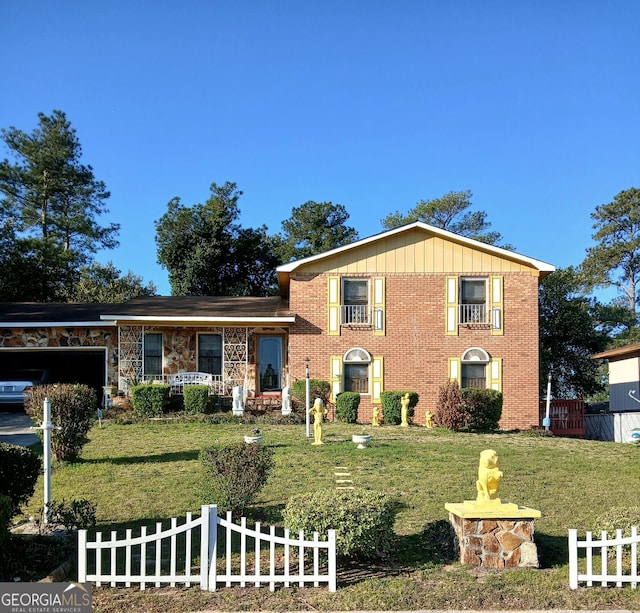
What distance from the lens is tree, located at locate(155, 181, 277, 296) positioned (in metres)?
37.3

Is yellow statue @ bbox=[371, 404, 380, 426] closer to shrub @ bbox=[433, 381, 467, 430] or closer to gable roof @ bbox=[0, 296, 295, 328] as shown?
shrub @ bbox=[433, 381, 467, 430]

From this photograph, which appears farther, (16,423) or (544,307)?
(544,307)

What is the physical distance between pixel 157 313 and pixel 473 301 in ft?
32.4

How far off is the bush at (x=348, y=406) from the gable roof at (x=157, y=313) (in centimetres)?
288

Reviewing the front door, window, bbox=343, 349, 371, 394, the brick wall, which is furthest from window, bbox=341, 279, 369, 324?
the front door

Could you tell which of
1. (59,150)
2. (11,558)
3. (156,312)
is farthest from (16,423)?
(59,150)

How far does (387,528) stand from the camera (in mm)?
7379

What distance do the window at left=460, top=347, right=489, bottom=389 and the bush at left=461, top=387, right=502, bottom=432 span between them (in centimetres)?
287

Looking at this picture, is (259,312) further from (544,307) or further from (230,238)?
(230,238)

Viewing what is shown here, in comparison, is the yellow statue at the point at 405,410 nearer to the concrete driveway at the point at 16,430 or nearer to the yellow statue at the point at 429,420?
the yellow statue at the point at 429,420

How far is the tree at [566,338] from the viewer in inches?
1172

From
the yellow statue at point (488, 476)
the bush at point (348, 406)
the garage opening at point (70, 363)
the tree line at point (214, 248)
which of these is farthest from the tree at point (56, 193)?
the yellow statue at point (488, 476)

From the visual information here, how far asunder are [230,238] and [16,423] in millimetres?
20819

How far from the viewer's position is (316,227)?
43.8m
